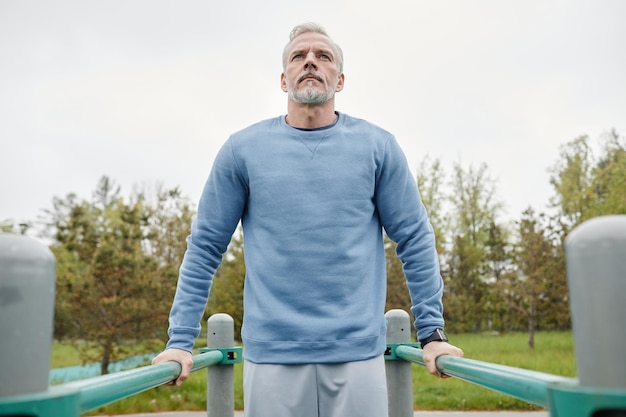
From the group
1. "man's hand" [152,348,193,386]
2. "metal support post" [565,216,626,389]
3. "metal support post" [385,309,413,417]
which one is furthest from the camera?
Result: "metal support post" [385,309,413,417]

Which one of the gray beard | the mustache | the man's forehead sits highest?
the man's forehead

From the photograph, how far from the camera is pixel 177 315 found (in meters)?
1.58

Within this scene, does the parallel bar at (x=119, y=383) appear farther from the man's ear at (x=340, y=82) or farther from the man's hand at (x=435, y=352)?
the man's ear at (x=340, y=82)

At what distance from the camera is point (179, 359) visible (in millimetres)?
1467

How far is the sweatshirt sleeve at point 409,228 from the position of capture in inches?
64.2

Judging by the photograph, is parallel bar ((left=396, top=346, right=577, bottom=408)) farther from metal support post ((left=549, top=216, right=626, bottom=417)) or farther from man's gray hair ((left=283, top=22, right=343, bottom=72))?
man's gray hair ((left=283, top=22, right=343, bottom=72))

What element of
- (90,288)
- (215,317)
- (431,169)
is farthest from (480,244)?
(215,317)

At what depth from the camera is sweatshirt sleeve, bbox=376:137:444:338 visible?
1631 mm

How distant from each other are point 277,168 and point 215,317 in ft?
2.38

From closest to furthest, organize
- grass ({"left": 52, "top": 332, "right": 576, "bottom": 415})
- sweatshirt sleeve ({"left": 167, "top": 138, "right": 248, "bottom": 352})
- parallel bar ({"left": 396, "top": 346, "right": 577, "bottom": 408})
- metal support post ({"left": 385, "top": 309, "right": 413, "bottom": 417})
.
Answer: parallel bar ({"left": 396, "top": 346, "right": 577, "bottom": 408}), sweatshirt sleeve ({"left": 167, "top": 138, "right": 248, "bottom": 352}), metal support post ({"left": 385, "top": 309, "right": 413, "bottom": 417}), grass ({"left": 52, "top": 332, "right": 576, "bottom": 415})

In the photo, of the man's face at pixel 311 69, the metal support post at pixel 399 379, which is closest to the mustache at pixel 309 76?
the man's face at pixel 311 69

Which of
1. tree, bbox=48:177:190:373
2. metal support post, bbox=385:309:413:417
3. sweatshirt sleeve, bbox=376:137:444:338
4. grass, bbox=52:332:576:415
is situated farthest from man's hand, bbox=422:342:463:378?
tree, bbox=48:177:190:373

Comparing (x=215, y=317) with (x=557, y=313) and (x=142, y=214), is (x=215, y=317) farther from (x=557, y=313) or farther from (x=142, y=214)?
(x=557, y=313)

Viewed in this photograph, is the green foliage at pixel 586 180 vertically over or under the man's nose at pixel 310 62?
over
